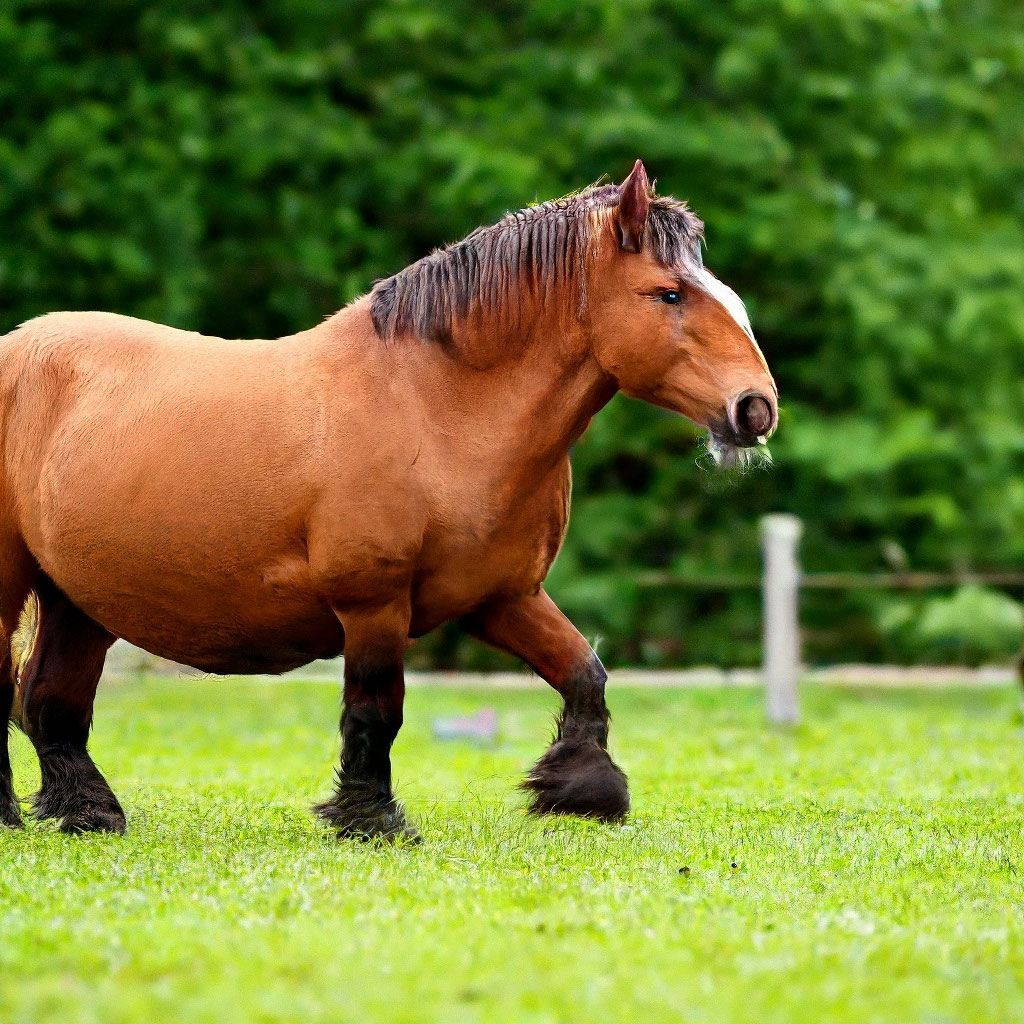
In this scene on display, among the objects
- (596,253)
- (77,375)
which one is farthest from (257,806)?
(596,253)

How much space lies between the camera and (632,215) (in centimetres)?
558

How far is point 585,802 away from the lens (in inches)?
227

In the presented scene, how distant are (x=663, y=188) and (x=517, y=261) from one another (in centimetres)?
1176

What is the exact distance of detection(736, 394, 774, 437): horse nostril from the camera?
17.5ft

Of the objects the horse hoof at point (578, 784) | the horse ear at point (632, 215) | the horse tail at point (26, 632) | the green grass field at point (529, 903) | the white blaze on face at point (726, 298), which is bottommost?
the green grass field at point (529, 903)

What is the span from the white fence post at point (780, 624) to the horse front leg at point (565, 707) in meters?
6.77

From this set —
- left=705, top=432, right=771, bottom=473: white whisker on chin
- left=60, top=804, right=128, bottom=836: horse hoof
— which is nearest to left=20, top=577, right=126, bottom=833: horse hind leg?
left=60, top=804, right=128, bottom=836: horse hoof

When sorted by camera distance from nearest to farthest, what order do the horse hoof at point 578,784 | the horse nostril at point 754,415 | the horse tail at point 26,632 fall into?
the horse nostril at point 754,415, the horse hoof at point 578,784, the horse tail at point 26,632

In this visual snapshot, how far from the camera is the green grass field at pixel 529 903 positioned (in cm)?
326

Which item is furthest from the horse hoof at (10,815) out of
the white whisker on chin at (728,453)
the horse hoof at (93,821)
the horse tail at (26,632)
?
the white whisker on chin at (728,453)

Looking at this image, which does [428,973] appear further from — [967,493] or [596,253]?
[967,493]

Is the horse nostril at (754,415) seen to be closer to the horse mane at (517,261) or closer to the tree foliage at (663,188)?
the horse mane at (517,261)

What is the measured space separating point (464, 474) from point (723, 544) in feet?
40.0

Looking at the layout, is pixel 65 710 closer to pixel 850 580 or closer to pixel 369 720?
pixel 369 720
